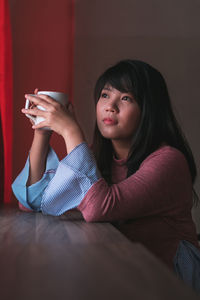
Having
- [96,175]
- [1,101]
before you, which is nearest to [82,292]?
[96,175]

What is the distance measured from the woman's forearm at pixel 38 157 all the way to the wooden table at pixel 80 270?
427 mm

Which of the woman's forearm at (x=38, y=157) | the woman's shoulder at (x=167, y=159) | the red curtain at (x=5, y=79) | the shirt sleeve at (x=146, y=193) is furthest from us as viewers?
the red curtain at (x=5, y=79)

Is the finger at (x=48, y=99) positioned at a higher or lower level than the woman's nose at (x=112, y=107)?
higher

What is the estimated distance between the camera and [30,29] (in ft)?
6.27

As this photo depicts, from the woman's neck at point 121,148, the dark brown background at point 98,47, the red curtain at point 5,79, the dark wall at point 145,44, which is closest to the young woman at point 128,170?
the woman's neck at point 121,148

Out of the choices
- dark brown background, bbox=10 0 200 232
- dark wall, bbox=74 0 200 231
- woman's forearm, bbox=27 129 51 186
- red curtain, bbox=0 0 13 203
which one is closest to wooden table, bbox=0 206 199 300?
woman's forearm, bbox=27 129 51 186

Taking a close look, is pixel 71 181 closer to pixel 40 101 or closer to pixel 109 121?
pixel 40 101

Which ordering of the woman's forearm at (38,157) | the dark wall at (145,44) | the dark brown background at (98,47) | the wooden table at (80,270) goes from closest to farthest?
the wooden table at (80,270) → the woman's forearm at (38,157) → the dark brown background at (98,47) → the dark wall at (145,44)

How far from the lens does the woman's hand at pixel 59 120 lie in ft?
2.97

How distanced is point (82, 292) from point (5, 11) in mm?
1498

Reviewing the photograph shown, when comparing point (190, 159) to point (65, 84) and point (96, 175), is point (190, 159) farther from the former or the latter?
point (65, 84)

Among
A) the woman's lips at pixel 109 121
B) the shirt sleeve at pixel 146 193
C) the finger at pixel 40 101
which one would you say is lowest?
the shirt sleeve at pixel 146 193

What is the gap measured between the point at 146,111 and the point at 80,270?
80 centimetres

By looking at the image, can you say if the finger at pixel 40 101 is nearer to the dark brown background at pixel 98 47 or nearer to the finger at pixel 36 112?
the finger at pixel 36 112
